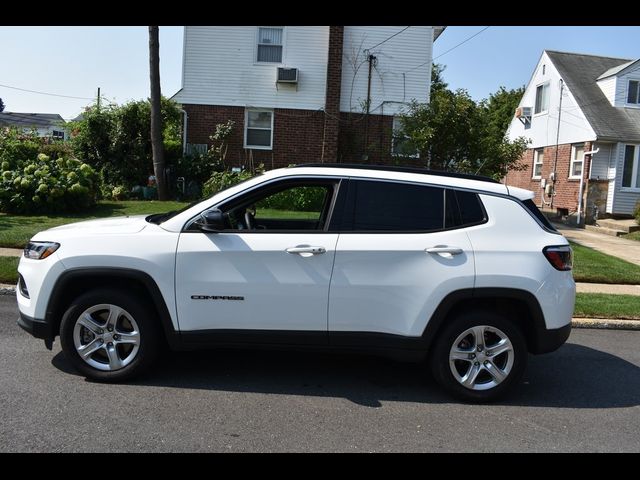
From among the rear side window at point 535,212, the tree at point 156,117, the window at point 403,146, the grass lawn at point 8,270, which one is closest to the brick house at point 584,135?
the window at point 403,146

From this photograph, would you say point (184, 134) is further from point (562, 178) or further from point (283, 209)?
point (562, 178)

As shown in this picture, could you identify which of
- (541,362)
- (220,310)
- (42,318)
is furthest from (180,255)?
(541,362)

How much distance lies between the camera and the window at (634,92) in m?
20.9

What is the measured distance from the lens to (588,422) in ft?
14.1

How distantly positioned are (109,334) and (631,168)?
19646 millimetres

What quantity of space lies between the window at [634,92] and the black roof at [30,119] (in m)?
54.2

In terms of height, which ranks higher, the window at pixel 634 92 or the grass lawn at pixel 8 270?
the window at pixel 634 92

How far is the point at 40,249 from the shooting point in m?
4.66

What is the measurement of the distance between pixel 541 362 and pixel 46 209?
11383 millimetres

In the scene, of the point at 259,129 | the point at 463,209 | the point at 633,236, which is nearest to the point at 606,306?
the point at 463,209

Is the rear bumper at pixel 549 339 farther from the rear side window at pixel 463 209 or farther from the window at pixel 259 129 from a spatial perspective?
the window at pixel 259 129

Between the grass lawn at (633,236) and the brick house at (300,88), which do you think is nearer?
the grass lawn at (633,236)

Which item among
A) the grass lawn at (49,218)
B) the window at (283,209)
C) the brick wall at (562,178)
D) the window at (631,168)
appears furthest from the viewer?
the brick wall at (562,178)
